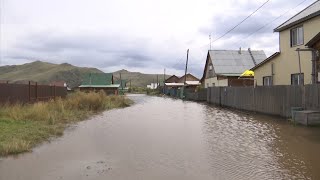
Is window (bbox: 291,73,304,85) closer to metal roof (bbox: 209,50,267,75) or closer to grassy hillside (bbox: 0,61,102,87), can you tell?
metal roof (bbox: 209,50,267,75)

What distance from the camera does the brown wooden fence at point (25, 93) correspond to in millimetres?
22062

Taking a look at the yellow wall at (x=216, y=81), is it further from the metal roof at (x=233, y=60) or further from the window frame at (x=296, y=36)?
the window frame at (x=296, y=36)

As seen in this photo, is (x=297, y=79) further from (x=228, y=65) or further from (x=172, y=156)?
(x=228, y=65)

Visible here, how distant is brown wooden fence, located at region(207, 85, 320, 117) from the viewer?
738 inches

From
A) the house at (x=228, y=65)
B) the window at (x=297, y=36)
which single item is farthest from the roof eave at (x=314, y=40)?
the house at (x=228, y=65)

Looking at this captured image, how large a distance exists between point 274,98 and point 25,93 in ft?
48.6

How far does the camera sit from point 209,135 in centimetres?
1470

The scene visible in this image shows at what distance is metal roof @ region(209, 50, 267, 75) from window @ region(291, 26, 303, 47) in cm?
2401

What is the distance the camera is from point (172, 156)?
10.3 m

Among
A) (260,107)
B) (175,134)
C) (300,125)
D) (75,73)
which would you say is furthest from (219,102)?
(75,73)

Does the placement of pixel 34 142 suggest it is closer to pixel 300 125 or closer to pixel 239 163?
pixel 239 163

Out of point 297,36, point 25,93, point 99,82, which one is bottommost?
point 25,93

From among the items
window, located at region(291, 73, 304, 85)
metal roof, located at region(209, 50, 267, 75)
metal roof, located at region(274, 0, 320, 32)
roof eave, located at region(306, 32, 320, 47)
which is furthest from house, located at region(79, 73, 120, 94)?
roof eave, located at region(306, 32, 320, 47)

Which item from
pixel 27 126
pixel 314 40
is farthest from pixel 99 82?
pixel 27 126
